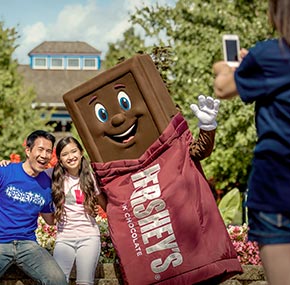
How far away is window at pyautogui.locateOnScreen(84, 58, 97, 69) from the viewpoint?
43.4m

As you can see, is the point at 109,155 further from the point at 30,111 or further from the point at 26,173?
the point at 30,111

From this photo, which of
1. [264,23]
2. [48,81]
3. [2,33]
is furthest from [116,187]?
[48,81]

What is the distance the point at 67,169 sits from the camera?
5414mm

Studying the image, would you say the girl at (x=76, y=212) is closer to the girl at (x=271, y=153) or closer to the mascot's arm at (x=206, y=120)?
the mascot's arm at (x=206, y=120)

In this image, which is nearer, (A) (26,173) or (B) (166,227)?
(B) (166,227)

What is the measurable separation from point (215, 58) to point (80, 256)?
35.0 ft

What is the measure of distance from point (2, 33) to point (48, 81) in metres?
20.8

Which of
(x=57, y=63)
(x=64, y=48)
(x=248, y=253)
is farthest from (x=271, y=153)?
(x=64, y=48)

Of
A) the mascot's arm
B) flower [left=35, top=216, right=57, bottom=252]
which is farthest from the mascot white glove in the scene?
flower [left=35, top=216, right=57, bottom=252]

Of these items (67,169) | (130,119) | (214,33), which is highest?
(214,33)

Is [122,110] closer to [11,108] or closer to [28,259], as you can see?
[28,259]

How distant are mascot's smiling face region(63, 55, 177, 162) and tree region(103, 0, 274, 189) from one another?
31.9 ft

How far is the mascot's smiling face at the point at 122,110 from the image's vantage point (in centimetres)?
487

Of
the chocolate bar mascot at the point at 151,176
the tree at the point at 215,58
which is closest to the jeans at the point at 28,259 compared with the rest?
the chocolate bar mascot at the point at 151,176
